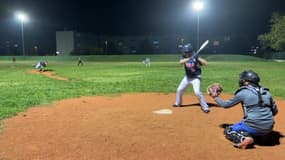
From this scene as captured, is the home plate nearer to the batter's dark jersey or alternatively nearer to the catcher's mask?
the batter's dark jersey

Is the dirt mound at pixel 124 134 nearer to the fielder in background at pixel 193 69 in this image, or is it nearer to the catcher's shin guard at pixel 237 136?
the catcher's shin guard at pixel 237 136

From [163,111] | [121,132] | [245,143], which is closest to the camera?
[245,143]

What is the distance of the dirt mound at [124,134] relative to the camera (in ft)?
16.1

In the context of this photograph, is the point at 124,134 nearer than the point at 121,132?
Yes

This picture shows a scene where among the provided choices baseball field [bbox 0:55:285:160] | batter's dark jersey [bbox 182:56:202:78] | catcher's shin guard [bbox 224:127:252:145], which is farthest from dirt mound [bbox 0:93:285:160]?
batter's dark jersey [bbox 182:56:202:78]

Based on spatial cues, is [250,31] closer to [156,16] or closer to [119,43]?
[156,16]

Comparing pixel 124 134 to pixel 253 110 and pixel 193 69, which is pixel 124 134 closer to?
pixel 253 110

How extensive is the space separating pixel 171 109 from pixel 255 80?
12.5ft

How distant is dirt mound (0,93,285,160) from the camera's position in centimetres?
492

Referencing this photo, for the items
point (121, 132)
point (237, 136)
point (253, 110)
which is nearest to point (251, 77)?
point (253, 110)

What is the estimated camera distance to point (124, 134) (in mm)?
6125

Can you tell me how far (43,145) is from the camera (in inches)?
215

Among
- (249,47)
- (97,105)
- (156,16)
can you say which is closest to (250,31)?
(249,47)

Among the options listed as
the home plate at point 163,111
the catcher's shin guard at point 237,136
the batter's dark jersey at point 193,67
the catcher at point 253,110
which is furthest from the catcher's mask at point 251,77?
the home plate at point 163,111
